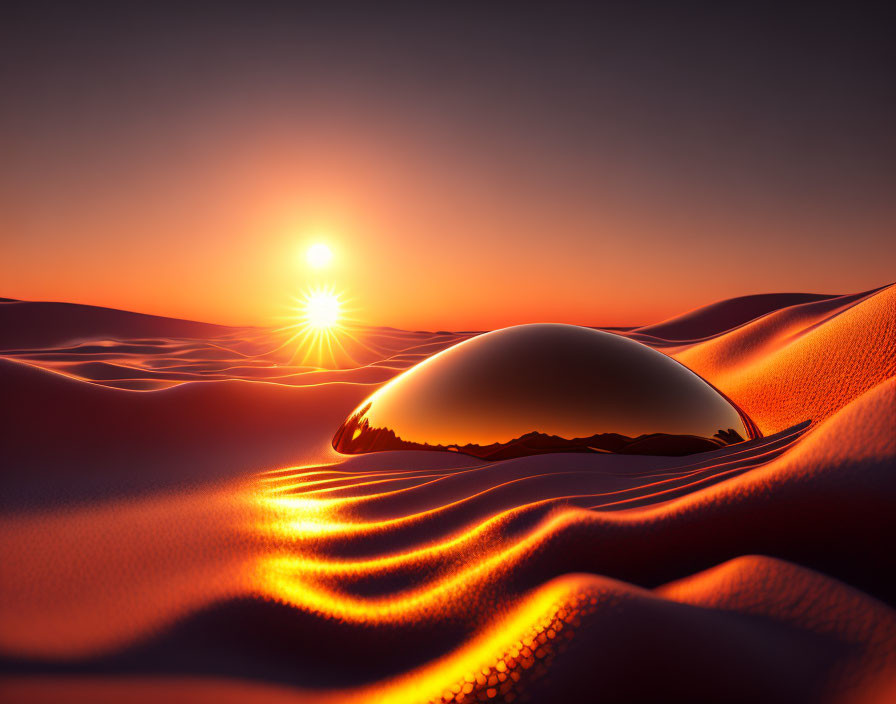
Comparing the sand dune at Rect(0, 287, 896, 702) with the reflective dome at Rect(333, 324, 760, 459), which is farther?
the reflective dome at Rect(333, 324, 760, 459)

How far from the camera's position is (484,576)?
1.63m

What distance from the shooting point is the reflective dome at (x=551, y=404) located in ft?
10.0

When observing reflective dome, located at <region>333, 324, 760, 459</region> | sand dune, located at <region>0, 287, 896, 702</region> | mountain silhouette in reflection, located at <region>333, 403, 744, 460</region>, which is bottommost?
sand dune, located at <region>0, 287, 896, 702</region>

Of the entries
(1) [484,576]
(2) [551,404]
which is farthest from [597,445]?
(1) [484,576]

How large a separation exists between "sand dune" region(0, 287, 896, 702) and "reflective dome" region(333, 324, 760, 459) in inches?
6.3

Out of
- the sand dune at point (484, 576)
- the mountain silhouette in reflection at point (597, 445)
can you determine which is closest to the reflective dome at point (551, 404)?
the mountain silhouette in reflection at point (597, 445)

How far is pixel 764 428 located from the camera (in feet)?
13.6

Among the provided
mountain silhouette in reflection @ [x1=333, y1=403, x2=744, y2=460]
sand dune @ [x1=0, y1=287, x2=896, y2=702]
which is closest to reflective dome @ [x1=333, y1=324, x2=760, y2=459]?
mountain silhouette in reflection @ [x1=333, y1=403, x2=744, y2=460]

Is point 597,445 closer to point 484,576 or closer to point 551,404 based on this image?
point 551,404

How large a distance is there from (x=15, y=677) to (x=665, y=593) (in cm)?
188

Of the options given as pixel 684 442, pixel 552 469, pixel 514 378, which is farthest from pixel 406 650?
pixel 684 442

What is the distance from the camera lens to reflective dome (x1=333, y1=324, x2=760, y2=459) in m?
3.06

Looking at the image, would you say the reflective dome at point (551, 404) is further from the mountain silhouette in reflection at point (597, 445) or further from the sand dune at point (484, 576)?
the sand dune at point (484, 576)

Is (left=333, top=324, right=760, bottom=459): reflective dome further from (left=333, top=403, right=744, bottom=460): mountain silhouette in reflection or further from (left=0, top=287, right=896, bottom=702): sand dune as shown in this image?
(left=0, top=287, right=896, bottom=702): sand dune
